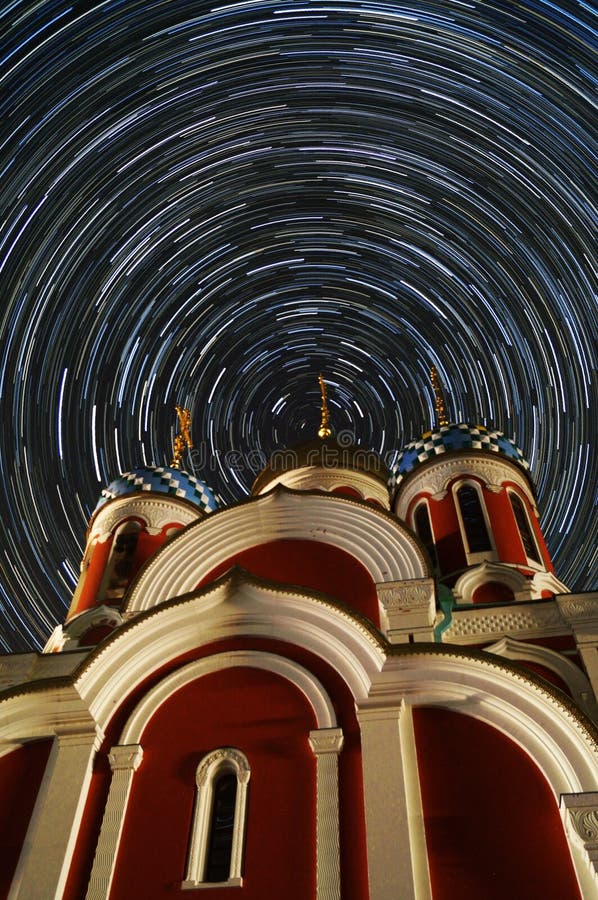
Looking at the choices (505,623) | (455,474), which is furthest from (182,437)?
(505,623)

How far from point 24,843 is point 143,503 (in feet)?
35.3

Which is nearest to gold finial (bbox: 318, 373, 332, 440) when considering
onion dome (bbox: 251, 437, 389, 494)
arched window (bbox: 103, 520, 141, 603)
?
onion dome (bbox: 251, 437, 389, 494)

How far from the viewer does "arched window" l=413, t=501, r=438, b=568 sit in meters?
14.7

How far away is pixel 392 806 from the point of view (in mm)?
6348

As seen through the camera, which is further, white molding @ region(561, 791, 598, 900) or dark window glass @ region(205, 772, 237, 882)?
dark window glass @ region(205, 772, 237, 882)

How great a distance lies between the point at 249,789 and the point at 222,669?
1.31 metres

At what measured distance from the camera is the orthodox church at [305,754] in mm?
6078

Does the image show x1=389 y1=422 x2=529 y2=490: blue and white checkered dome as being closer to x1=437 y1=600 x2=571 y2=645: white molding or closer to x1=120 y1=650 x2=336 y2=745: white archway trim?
x1=437 y1=600 x2=571 y2=645: white molding

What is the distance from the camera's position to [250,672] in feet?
25.3

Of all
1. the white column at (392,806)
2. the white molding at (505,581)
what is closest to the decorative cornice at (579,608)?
the white molding at (505,581)

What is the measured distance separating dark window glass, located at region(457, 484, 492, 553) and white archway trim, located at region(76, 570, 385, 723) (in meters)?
6.96

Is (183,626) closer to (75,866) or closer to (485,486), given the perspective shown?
(75,866)

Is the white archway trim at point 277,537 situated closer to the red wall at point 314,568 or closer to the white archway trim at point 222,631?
the red wall at point 314,568

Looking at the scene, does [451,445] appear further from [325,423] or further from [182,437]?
[182,437]
